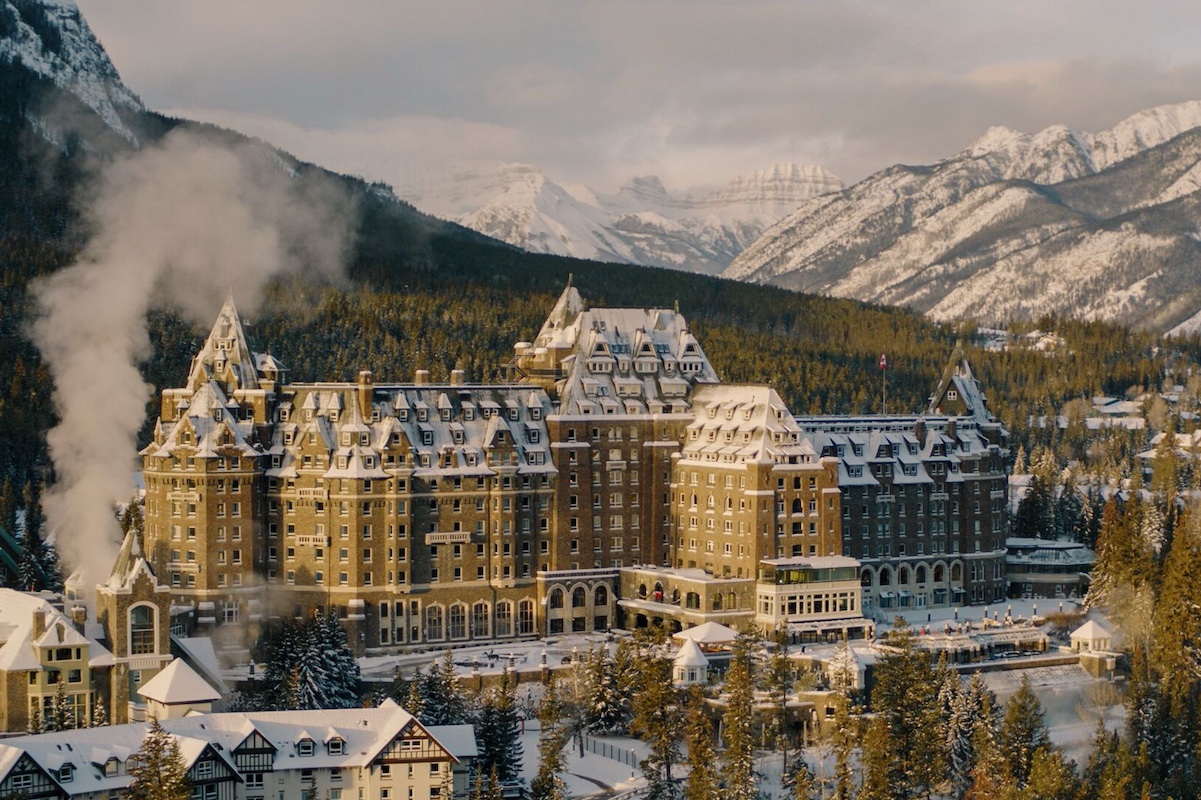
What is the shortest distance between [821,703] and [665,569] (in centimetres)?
2778

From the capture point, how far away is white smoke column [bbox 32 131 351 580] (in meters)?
136

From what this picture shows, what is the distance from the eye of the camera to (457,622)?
479 feet

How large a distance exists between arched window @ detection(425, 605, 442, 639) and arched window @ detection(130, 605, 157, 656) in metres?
29.0

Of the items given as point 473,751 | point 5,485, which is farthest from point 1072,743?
point 5,485

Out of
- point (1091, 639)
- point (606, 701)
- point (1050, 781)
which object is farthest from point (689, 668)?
point (1091, 639)

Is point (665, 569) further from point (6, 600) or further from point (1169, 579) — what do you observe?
point (6, 600)

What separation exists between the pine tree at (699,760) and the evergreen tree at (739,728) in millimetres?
853

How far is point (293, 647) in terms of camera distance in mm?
125125

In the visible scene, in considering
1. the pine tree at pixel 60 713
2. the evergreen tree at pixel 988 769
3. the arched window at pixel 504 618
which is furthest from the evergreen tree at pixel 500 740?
the arched window at pixel 504 618

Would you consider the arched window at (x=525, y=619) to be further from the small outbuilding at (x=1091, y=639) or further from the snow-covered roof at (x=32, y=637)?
the small outbuilding at (x=1091, y=639)

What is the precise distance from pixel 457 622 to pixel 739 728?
39117mm

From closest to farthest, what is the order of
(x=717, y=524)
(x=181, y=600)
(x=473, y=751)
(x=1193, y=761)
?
(x=473, y=751)
(x=1193, y=761)
(x=181, y=600)
(x=717, y=524)

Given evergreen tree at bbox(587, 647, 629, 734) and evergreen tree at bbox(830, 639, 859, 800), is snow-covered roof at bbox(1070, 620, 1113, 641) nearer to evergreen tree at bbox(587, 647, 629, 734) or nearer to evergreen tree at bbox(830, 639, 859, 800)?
evergreen tree at bbox(830, 639, 859, 800)

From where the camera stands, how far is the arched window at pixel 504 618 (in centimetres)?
14812
